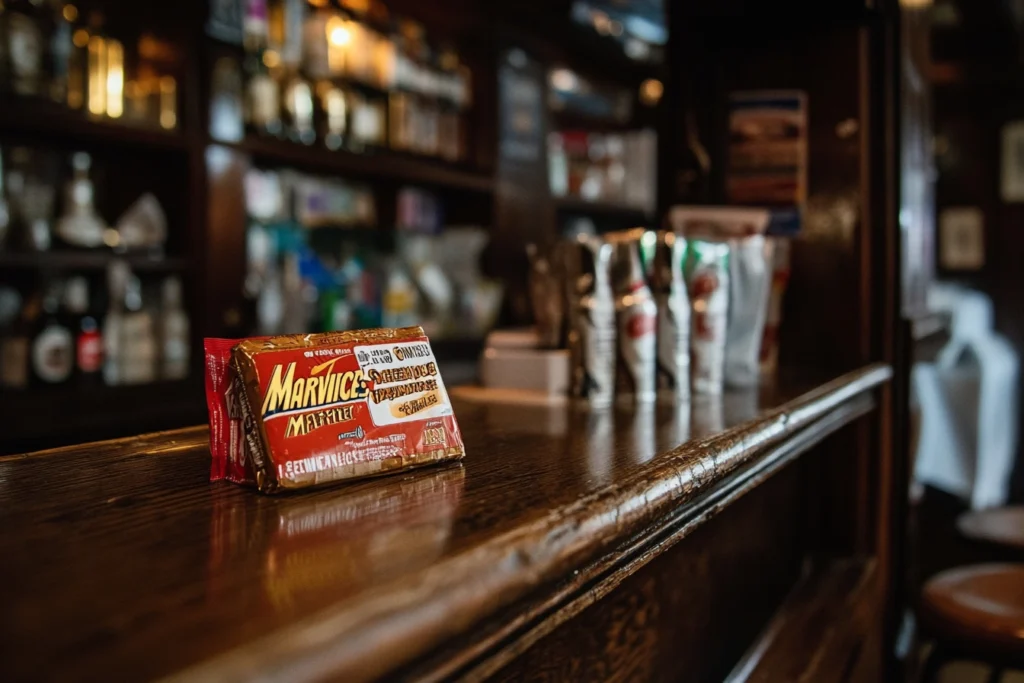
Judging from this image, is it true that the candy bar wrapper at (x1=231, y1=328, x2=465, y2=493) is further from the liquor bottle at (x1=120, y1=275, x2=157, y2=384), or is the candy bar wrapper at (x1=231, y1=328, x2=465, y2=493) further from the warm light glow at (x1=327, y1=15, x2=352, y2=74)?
the warm light glow at (x1=327, y1=15, x2=352, y2=74)

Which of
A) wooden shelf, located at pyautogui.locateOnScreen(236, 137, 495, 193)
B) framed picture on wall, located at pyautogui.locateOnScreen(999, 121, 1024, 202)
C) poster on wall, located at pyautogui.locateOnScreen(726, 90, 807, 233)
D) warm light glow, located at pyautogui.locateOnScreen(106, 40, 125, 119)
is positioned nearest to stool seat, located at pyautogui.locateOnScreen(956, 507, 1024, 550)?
poster on wall, located at pyautogui.locateOnScreen(726, 90, 807, 233)

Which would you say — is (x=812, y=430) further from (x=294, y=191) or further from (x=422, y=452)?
(x=294, y=191)

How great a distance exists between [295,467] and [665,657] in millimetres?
611

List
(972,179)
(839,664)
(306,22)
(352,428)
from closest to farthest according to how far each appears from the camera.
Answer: (352,428), (839,664), (306,22), (972,179)

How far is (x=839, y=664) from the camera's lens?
49.6 inches

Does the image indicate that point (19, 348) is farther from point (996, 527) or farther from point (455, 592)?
point (996, 527)

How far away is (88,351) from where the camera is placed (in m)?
2.24

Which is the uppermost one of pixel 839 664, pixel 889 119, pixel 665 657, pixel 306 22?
pixel 306 22

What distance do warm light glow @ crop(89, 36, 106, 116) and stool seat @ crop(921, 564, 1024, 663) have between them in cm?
228

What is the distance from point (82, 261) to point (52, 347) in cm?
24

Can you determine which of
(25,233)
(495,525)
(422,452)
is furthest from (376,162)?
(495,525)

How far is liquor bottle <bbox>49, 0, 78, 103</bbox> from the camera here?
2182 millimetres

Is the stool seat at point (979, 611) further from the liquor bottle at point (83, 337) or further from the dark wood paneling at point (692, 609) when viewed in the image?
the liquor bottle at point (83, 337)

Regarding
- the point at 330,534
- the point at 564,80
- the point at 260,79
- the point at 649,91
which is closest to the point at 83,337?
the point at 260,79
